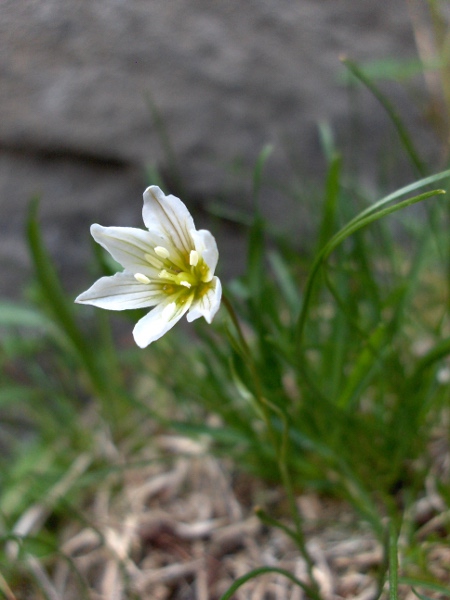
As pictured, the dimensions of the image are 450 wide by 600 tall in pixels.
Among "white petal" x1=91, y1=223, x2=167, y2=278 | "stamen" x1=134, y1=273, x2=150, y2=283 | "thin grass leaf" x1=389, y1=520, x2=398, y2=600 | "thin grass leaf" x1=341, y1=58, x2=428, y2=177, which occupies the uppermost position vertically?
"thin grass leaf" x1=341, y1=58, x2=428, y2=177

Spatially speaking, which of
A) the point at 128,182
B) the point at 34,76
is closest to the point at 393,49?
the point at 128,182

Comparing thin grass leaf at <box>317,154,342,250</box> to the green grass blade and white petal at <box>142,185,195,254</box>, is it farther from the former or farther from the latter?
the green grass blade

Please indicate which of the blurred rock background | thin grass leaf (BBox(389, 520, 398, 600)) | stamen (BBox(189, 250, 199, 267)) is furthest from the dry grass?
the blurred rock background

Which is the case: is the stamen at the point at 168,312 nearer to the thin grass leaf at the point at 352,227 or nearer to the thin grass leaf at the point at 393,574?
the thin grass leaf at the point at 352,227

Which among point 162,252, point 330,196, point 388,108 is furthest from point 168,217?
point 388,108

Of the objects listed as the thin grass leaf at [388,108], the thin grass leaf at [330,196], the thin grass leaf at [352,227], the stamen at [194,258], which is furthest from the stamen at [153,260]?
the thin grass leaf at [388,108]

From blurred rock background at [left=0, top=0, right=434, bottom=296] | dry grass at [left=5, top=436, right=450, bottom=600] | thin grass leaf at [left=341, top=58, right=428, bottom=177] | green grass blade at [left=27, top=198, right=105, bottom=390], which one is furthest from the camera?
blurred rock background at [left=0, top=0, right=434, bottom=296]

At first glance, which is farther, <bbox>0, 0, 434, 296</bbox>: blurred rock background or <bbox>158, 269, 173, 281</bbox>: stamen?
<bbox>0, 0, 434, 296</bbox>: blurred rock background

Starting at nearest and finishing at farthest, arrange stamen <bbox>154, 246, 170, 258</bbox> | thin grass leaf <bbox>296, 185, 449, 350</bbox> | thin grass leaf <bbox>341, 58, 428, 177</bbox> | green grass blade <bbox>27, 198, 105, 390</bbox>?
1. thin grass leaf <bbox>296, 185, 449, 350</bbox>
2. stamen <bbox>154, 246, 170, 258</bbox>
3. thin grass leaf <bbox>341, 58, 428, 177</bbox>
4. green grass blade <bbox>27, 198, 105, 390</bbox>
